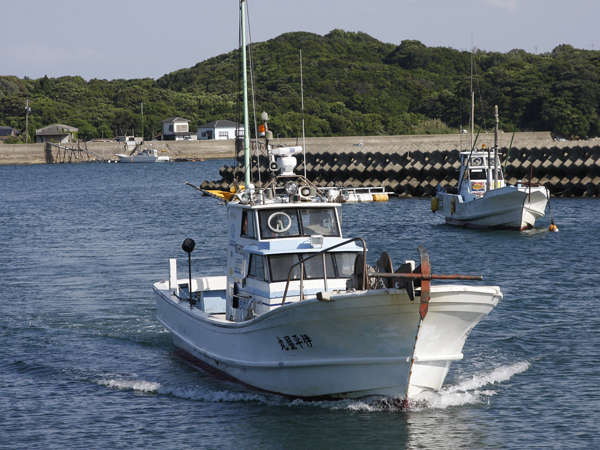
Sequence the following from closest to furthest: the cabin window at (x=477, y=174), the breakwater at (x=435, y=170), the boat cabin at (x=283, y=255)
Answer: the boat cabin at (x=283, y=255) → the cabin window at (x=477, y=174) → the breakwater at (x=435, y=170)

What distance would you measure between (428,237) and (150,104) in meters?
153

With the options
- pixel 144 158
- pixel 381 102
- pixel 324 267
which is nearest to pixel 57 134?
pixel 144 158

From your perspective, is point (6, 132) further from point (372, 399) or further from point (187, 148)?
point (372, 399)

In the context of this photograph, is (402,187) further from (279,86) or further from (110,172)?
(279,86)

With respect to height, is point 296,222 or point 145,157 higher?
point 296,222

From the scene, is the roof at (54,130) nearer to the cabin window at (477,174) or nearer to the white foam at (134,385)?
the cabin window at (477,174)

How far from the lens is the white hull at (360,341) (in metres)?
13.4

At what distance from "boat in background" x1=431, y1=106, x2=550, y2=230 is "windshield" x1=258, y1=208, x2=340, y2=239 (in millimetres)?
22480

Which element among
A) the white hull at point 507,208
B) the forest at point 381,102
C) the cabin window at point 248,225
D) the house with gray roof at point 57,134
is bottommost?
the white hull at point 507,208

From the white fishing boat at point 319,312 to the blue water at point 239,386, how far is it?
0.57 m

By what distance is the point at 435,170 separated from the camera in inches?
2363

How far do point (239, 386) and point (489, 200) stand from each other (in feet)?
81.9

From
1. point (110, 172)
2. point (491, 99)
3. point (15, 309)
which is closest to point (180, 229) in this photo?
point (15, 309)

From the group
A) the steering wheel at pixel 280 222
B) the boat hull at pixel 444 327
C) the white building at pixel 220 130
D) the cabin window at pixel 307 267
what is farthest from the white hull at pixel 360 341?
the white building at pixel 220 130
